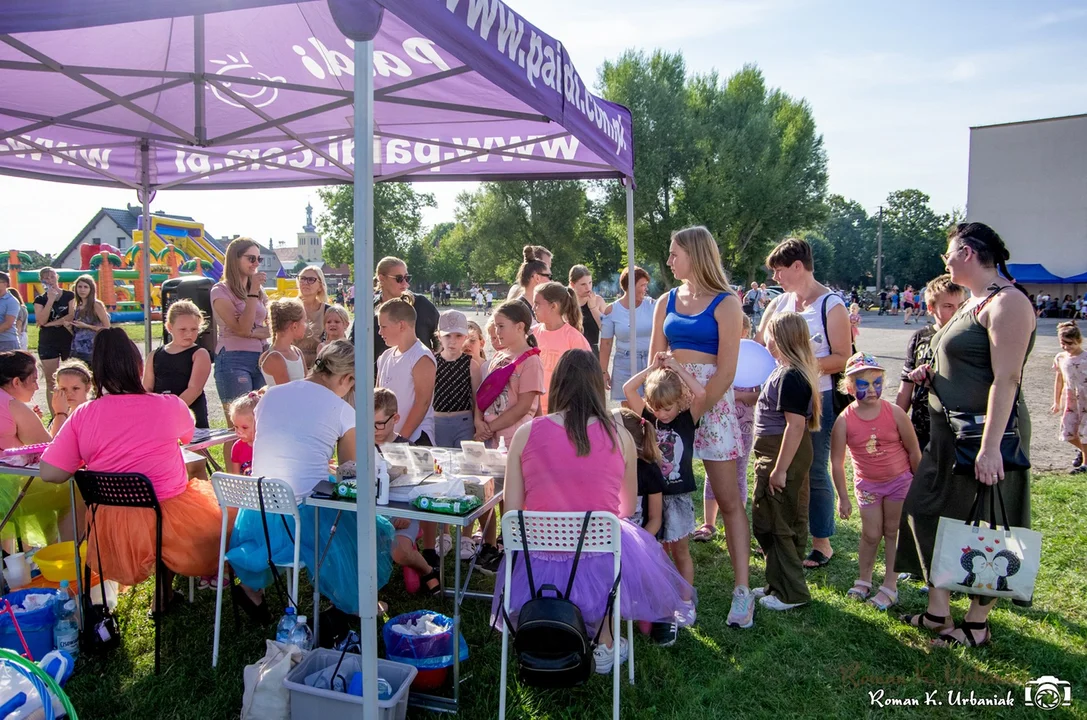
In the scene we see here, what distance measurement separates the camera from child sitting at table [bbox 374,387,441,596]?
3543mm

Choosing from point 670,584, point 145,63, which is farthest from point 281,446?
point 145,63

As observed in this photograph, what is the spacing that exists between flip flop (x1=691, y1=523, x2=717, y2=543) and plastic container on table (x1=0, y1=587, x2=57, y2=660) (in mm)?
3522

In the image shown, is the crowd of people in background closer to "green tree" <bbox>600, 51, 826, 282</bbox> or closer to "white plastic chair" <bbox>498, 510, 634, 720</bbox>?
"white plastic chair" <bbox>498, 510, 634, 720</bbox>

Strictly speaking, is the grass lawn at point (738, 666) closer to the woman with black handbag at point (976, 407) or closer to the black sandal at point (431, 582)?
the black sandal at point (431, 582)

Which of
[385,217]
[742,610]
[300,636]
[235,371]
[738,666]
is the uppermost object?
[385,217]

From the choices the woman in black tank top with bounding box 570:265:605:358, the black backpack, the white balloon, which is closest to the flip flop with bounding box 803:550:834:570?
the white balloon

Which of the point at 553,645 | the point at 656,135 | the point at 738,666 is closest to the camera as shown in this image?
the point at 553,645

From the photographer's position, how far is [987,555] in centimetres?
287

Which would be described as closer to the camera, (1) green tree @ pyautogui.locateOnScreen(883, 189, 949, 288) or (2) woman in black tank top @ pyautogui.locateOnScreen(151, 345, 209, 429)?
(2) woman in black tank top @ pyautogui.locateOnScreen(151, 345, 209, 429)

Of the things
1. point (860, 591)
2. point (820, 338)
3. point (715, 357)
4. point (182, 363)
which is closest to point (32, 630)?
point (182, 363)

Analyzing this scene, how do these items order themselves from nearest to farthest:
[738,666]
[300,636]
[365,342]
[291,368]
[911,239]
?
[365,342], [300,636], [738,666], [291,368], [911,239]

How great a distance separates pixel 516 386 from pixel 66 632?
2.38 meters

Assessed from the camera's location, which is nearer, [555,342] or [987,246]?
[987,246]

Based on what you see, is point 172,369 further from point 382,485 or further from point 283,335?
point 382,485
